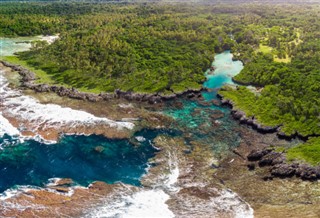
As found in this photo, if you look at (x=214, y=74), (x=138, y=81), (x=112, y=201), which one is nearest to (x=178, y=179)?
(x=112, y=201)

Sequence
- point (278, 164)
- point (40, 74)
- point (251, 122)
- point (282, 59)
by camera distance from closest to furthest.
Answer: point (278, 164) < point (251, 122) < point (40, 74) < point (282, 59)

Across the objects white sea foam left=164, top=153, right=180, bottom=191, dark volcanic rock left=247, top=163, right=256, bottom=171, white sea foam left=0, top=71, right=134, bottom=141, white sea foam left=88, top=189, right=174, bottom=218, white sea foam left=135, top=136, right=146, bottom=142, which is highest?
white sea foam left=0, top=71, right=134, bottom=141

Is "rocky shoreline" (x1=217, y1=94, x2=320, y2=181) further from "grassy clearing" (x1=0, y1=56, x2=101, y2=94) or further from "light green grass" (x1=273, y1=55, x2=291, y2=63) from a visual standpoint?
"light green grass" (x1=273, y1=55, x2=291, y2=63)

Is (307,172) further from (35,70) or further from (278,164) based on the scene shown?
(35,70)

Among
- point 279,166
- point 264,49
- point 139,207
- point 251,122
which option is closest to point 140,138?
point 139,207

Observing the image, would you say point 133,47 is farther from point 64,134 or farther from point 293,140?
point 293,140

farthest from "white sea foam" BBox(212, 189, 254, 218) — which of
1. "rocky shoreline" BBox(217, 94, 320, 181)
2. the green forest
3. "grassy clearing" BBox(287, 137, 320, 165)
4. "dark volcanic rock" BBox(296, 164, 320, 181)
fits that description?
the green forest

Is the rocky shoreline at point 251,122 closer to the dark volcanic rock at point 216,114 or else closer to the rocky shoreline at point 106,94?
the dark volcanic rock at point 216,114
